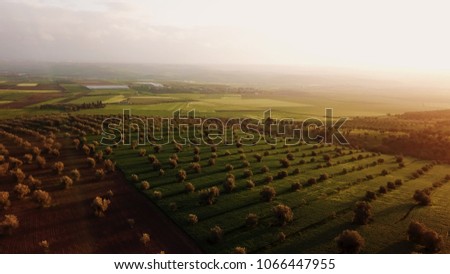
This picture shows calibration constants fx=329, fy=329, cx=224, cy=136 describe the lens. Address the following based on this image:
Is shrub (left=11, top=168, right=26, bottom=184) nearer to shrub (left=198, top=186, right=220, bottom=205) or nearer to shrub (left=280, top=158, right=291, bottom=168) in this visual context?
shrub (left=198, top=186, right=220, bottom=205)

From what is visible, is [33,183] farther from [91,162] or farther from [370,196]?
[370,196]

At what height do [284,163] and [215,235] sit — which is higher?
[284,163]

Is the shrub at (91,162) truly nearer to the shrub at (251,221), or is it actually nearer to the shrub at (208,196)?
the shrub at (208,196)

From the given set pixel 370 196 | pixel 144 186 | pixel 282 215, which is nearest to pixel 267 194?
pixel 282 215

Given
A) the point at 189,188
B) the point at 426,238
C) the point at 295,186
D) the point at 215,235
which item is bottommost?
the point at 215,235

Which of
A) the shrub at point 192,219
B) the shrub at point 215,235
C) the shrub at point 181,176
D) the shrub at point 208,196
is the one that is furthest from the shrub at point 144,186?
the shrub at point 215,235

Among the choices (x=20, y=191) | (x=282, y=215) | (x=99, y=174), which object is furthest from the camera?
(x=99, y=174)
